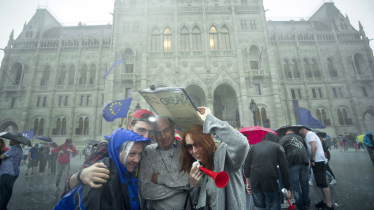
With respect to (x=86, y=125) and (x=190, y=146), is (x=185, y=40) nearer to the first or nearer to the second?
(x=86, y=125)

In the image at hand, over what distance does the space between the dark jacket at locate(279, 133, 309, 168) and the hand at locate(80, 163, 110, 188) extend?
14.3ft

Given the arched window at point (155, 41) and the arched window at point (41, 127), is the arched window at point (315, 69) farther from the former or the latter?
the arched window at point (41, 127)

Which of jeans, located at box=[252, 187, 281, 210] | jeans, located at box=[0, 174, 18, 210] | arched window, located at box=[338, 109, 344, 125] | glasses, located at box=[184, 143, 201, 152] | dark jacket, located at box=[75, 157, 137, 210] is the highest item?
arched window, located at box=[338, 109, 344, 125]

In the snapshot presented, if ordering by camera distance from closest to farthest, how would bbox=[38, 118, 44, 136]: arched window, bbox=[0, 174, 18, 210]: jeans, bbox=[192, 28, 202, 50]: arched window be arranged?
1. bbox=[0, 174, 18, 210]: jeans
2. bbox=[192, 28, 202, 50]: arched window
3. bbox=[38, 118, 44, 136]: arched window

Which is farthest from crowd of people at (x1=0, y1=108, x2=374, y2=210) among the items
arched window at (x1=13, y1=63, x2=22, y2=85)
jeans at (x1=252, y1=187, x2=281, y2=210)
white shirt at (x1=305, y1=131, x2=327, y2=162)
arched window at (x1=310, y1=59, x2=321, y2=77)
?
arched window at (x1=13, y1=63, x2=22, y2=85)

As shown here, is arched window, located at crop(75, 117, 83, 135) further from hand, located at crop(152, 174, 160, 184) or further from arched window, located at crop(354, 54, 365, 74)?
arched window, located at crop(354, 54, 365, 74)

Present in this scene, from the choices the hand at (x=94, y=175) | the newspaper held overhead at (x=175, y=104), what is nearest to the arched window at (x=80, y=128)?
the newspaper held overhead at (x=175, y=104)

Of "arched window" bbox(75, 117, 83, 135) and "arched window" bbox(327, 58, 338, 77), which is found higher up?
"arched window" bbox(327, 58, 338, 77)

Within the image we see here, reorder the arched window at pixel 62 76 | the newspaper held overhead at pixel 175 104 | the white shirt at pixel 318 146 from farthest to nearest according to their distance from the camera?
the arched window at pixel 62 76, the white shirt at pixel 318 146, the newspaper held overhead at pixel 175 104

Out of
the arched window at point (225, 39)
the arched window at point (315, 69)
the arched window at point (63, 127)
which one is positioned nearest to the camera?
A: the arched window at point (225, 39)

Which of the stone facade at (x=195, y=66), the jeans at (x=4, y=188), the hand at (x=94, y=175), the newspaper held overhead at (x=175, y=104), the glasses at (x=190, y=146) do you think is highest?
the stone facade at (x=195, y=66)

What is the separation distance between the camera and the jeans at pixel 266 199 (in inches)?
128

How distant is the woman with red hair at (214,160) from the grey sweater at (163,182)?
0.11 metres

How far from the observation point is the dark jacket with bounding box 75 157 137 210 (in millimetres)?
1460
